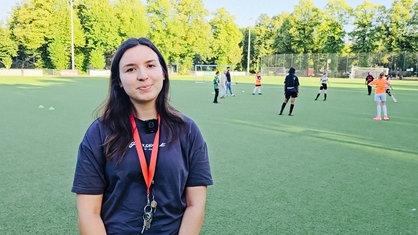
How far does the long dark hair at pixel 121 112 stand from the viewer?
6.01 ft

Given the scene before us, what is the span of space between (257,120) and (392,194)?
23.8 ft

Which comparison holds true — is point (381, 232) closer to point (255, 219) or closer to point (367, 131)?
point (255, 219)

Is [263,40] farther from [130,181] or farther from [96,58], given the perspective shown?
[130,181]

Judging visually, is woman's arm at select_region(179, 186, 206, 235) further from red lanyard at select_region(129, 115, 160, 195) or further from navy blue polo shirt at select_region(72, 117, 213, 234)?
red lanyard at select_region(129, 115, 160, 195)

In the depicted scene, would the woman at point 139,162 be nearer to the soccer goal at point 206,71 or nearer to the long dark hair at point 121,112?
the long dark hair at point 121,112

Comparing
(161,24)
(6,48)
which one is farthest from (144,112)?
(161,24)

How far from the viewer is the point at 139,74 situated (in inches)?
74.4

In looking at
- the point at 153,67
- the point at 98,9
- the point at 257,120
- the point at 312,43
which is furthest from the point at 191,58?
the point at 153,67

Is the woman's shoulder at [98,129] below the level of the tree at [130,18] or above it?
below

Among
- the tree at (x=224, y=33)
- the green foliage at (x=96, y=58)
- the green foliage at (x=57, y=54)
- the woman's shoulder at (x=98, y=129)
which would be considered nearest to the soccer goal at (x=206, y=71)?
the tree at (x=224, y=33)

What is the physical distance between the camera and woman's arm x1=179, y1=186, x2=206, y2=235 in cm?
195

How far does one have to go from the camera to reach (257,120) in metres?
12.1

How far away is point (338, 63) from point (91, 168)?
65.0 m

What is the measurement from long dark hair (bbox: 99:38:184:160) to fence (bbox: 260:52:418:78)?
58.2 metres
